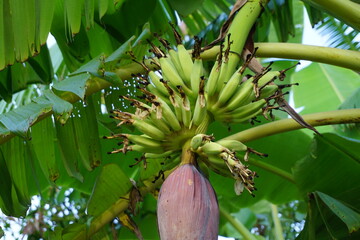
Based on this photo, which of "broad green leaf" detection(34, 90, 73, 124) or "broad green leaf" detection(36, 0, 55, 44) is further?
"broad green leaf" detection(36, 0, 55, 44)

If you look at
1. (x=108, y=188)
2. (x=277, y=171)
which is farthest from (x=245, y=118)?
(x=277, y=171)

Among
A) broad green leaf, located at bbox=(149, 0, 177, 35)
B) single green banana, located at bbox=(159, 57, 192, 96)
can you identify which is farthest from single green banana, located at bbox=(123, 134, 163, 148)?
broad green leaf, located at bbox=(149, 0, 177, 35)

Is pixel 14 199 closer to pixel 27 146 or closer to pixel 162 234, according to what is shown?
pixel 27 146

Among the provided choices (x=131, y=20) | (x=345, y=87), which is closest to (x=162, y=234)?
(x=131, y=20)

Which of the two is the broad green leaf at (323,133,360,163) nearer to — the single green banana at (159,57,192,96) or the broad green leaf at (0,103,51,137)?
the single green banana at (159,57,192,96)

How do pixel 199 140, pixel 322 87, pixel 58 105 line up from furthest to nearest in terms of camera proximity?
pixel 322 87
pixel 58 105
pixel 199 140

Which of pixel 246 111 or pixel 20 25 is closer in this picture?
pixel 246 111

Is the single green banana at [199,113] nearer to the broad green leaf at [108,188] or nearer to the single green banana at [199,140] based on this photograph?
the single green banana at [199,140]

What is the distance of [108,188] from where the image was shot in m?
1.18

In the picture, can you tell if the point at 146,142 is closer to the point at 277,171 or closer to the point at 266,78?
the point at 266,78

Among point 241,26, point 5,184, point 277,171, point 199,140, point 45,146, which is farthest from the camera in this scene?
point 277,171

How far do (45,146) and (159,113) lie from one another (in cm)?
51

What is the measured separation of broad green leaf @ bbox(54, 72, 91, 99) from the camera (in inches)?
33.9

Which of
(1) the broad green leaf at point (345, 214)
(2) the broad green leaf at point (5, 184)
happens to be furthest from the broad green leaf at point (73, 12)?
(1) the broad green leaf at point (345, 214)
